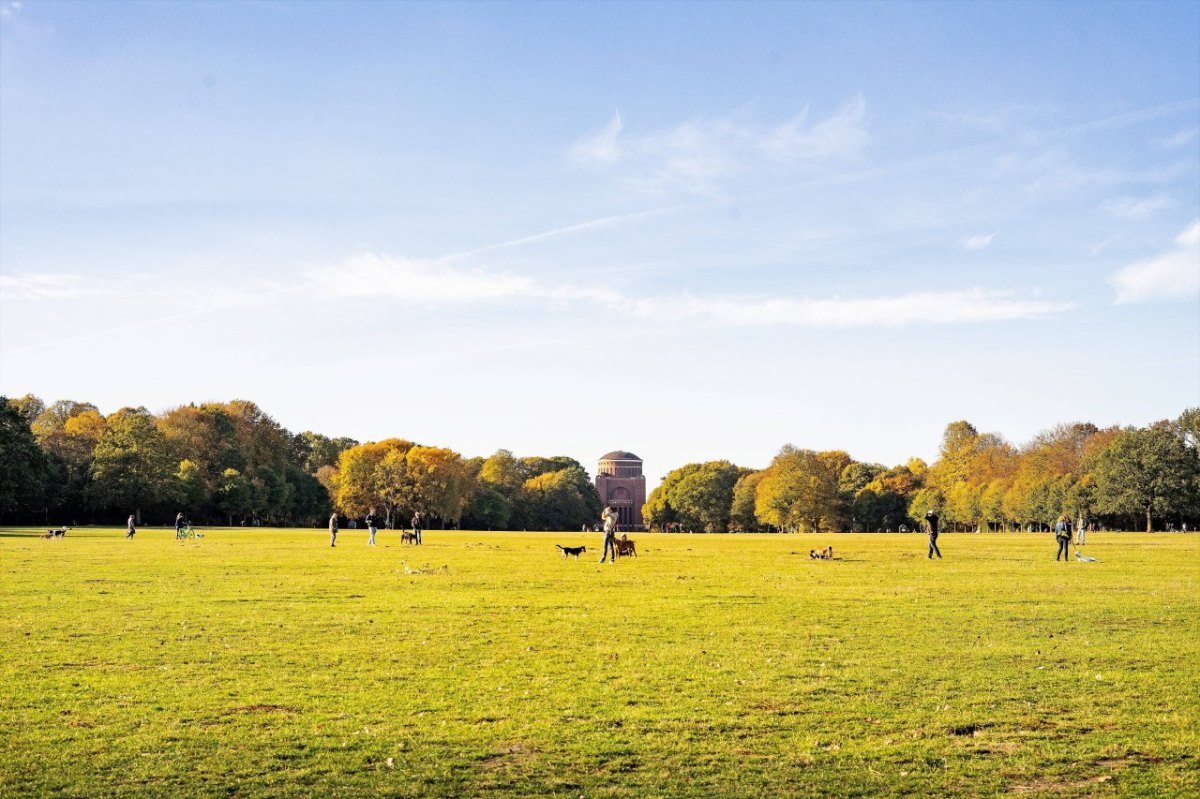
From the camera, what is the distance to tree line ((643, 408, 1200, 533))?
348ft

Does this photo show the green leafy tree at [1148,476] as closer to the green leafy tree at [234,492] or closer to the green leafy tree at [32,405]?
the green leafy tree at [234,492]

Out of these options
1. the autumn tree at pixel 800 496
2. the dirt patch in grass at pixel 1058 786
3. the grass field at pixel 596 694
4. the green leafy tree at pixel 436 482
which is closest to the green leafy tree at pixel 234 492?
the green leafy tree at pixel 436 482

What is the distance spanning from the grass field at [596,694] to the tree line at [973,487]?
6226cm

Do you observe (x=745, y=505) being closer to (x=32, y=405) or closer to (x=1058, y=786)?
(x=32, y=405)

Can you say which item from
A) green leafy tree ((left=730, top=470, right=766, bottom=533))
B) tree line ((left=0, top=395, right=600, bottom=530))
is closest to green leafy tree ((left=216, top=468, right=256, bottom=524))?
tree line ((left=0, top=395, right=600, bottom=530))

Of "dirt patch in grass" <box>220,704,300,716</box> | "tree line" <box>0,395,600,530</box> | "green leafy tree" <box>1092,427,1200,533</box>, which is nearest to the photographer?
"dirt patch in grass" <box>220,704,300,716</box>

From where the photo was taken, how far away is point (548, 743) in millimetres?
10516

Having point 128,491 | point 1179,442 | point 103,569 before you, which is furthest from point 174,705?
point 1179,442

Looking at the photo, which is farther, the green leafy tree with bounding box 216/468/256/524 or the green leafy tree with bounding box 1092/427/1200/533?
the green leafy tree with bounding box 216/468/256/524

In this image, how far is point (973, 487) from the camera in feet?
462

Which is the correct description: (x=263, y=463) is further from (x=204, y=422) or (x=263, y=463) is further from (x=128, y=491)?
(x=128, y=491)

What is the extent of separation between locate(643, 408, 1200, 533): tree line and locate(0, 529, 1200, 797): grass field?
2451 inches

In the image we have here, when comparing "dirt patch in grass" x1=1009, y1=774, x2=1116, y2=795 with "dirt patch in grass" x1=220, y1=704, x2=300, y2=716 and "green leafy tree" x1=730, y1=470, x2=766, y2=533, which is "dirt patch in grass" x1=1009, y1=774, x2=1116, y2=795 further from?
"green leafy tree" x1=730, y1=470, x2=766, y2=533

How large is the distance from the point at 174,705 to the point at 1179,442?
383 feet
